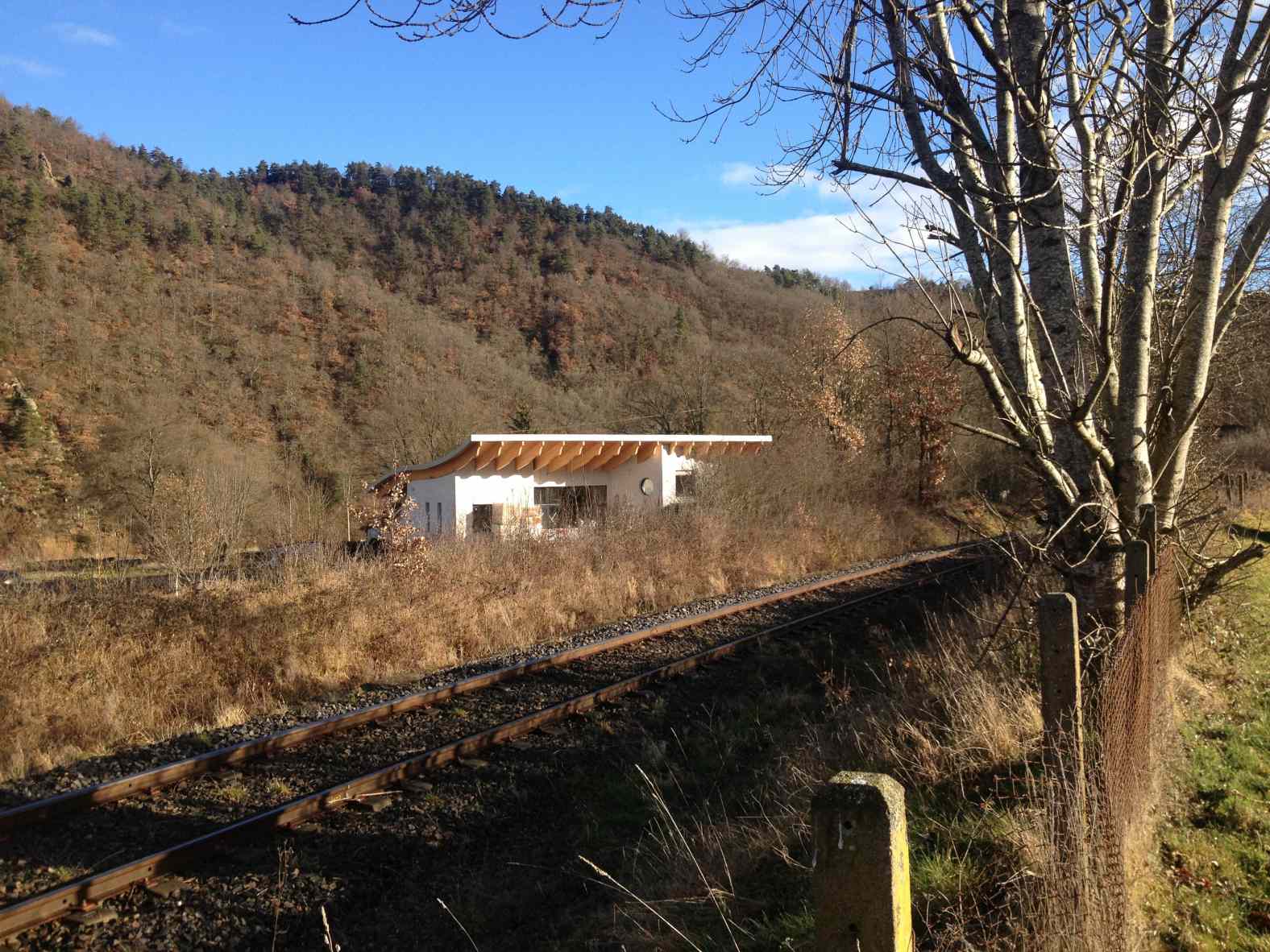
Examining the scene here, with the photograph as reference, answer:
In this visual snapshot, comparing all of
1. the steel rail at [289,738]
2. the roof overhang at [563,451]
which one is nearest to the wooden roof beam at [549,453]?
the roof overhang at [563,451]

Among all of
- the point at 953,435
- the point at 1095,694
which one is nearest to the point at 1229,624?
the point at 1095,694

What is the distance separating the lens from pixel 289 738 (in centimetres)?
763

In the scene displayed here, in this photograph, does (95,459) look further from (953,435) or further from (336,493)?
(953,435)

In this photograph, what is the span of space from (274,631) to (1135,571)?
10.2 meters

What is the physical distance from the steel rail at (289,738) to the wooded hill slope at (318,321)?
2957cm

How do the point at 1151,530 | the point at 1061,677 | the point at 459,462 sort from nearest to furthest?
the point at 1061,677
the point at 1151,530
the point at 459,462

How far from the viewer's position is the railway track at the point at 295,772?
5.07 m

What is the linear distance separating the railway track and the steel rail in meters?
0.01

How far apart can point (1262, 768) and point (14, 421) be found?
4876 cm

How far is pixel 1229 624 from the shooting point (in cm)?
797

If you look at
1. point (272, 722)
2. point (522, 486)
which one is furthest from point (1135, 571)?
point (522, 486)

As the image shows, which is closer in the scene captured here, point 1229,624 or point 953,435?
point 1229,624

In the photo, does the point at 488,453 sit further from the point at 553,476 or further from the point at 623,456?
the point at 623,456

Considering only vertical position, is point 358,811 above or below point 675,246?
below
